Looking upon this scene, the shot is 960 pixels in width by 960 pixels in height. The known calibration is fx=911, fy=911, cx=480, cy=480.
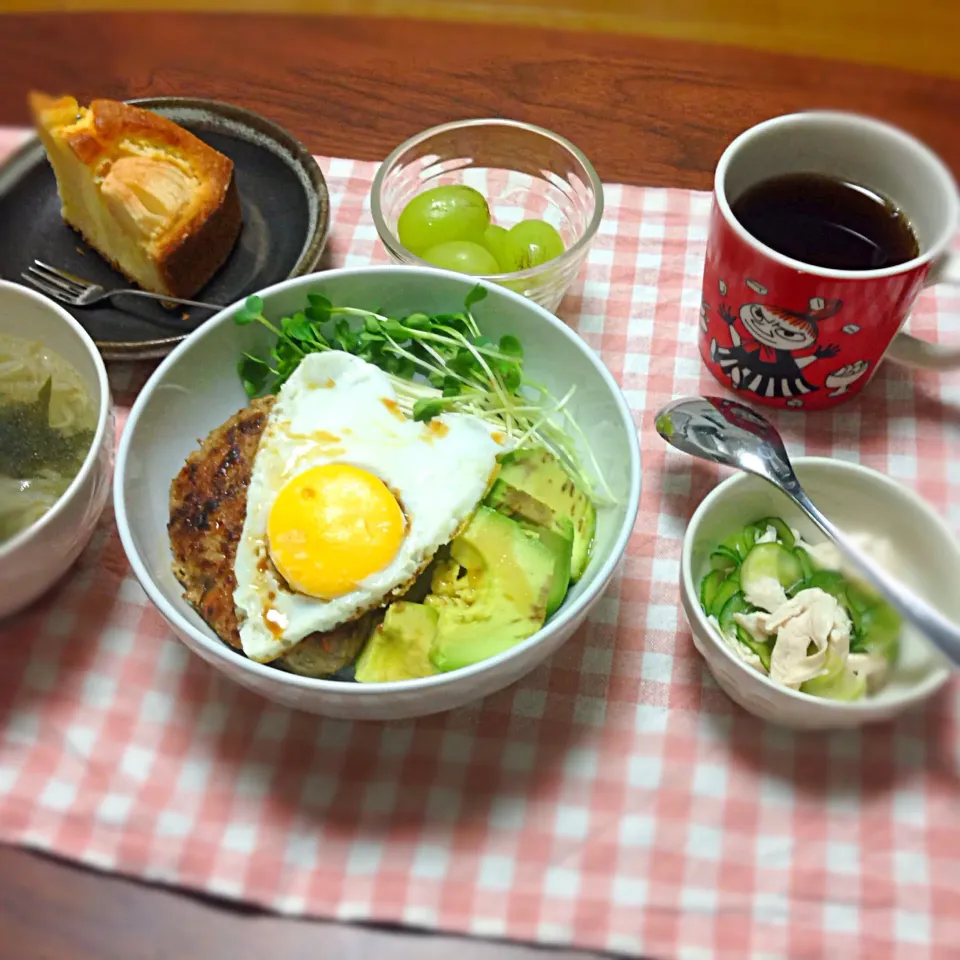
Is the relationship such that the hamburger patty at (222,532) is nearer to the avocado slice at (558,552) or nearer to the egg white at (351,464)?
the egg white at (351,464)

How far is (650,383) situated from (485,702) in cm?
60

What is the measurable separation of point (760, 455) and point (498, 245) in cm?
59

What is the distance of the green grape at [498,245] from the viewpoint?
1.53 metres

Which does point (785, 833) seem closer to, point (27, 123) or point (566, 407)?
point (566, 407)

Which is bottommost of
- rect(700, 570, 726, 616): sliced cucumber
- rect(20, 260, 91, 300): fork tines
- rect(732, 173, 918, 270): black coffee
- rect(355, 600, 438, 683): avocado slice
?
rect(700, 570, 726, 616): sliced cucumber

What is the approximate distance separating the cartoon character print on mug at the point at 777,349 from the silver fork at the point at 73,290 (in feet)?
2.72

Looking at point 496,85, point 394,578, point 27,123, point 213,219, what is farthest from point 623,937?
point 496,85

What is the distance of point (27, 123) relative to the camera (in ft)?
4.70

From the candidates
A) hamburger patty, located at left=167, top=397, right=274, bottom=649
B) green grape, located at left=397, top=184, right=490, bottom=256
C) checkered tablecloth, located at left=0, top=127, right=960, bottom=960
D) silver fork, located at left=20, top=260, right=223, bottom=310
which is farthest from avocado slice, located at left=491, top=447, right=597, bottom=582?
silver fork, located at left=20, top=260, right=223, bottom=310

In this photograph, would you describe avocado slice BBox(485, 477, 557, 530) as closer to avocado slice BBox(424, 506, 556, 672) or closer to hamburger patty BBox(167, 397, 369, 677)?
avocado slice BBox(424, 506, 556, 672)

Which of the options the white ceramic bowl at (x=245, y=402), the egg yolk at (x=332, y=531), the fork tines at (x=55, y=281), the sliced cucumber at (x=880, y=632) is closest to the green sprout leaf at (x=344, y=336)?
the white ceramic bowl at (x=245, y=402)

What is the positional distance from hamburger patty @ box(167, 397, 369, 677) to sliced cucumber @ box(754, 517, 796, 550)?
54 cm

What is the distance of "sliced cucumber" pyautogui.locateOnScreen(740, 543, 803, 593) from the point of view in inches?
45.5

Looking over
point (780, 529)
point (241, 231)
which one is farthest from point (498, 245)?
point (780, 529)
